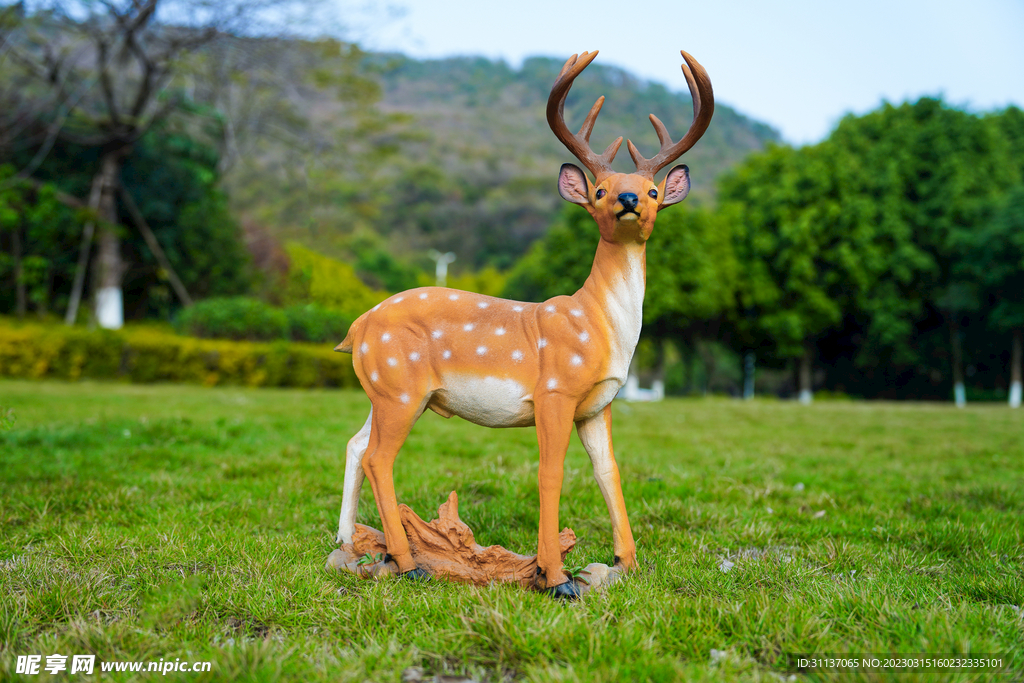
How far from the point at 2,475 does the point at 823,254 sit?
2453cm

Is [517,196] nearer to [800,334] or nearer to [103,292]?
[800,334]

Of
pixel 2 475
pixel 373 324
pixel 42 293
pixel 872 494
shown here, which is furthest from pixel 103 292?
pixel 872 494

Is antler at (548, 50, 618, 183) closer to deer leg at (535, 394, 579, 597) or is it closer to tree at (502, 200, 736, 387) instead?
deer leg at (535, 394, 579, 597)

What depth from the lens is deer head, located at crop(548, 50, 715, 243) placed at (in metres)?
2.93

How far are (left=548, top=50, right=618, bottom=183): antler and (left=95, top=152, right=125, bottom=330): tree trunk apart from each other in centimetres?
1800

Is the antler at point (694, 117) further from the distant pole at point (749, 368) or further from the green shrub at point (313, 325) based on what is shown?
the distant pole at point (749, 368)

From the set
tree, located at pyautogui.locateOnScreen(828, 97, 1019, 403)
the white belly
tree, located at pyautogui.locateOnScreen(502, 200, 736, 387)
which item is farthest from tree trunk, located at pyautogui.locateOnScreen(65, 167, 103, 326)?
tree, located at pyautogui.locateOnScreen(828, 97, 1019, 403)

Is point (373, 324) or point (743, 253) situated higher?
point (743, 253)

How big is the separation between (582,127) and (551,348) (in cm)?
116

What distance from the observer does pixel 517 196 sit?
62.1 m

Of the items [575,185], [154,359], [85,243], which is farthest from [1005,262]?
[85,243]

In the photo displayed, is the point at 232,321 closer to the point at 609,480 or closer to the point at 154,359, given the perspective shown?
the point at 154,359

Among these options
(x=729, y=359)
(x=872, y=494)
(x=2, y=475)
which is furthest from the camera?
(x=729, y=359)

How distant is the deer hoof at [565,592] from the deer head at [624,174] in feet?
5.58
